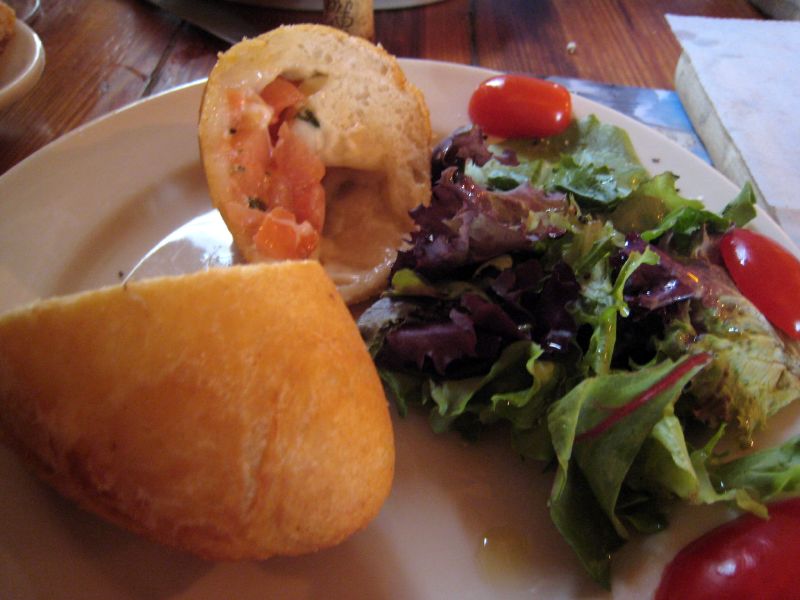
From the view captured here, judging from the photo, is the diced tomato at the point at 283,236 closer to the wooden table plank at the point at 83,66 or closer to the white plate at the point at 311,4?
the wooden table plank at the point at 83,66

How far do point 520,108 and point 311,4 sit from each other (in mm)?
1437

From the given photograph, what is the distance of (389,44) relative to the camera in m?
2.63

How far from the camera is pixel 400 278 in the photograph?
1.40m

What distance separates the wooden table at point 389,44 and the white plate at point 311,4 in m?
0.03

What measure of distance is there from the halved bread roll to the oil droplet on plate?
0.72m

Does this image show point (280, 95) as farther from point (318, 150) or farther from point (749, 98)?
point (749, 98)

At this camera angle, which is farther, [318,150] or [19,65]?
[19,65]

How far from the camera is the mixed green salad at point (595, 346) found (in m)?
1.11

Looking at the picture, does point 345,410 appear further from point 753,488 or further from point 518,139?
point 518,139

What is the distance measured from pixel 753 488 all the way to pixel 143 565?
1.14 meters

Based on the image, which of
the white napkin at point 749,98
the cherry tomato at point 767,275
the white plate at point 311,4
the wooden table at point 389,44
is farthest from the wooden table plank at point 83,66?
the white napkin at point 749,98

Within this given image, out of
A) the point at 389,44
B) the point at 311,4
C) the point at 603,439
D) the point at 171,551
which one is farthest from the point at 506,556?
the point at 311,4

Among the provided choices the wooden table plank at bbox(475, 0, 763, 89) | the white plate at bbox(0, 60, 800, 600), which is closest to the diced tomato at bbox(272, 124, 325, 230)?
the white plate at bbox(0, 60, 800, 600)

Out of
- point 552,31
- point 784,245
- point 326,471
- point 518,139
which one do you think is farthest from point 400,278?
point 552,31
